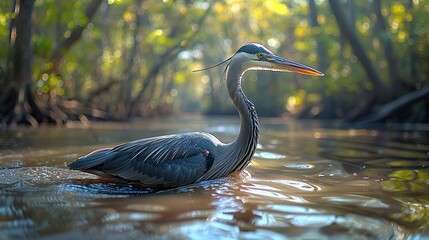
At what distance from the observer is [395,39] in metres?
14.5

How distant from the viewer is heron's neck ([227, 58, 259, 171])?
152 inches

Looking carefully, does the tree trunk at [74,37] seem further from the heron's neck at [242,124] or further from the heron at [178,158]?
the heron at [178,158]

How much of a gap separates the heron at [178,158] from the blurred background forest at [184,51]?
4.79 feet

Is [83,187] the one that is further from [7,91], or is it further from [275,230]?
[7,91]

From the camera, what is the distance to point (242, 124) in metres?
4.04

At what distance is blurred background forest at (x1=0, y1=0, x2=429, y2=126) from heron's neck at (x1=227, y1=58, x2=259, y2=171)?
3.47 feet

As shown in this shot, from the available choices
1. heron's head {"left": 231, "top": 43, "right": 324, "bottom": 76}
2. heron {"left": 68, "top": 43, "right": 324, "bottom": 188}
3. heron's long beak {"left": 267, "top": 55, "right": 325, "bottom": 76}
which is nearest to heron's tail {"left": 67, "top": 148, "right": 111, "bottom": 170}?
heron {"left": 68, "top": 43, "right": 324, "bottom": 188}

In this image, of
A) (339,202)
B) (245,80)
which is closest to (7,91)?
(339,202)

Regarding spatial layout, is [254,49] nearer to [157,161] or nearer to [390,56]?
[157,161]

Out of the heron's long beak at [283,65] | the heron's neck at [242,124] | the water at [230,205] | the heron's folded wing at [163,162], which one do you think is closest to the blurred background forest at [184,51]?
the heron's neck at [242,124]

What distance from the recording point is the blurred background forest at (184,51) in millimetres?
10328

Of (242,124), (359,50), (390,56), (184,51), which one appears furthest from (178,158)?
(184,51)

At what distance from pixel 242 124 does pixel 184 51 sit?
17.2 m

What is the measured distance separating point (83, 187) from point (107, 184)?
0.37 metres
